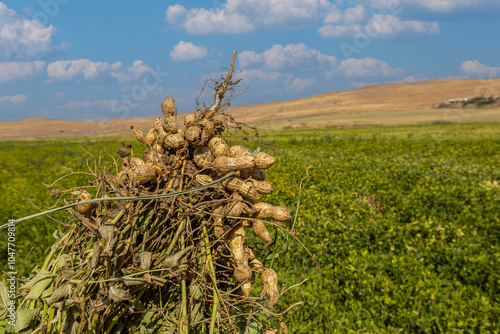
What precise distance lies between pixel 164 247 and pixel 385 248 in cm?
522

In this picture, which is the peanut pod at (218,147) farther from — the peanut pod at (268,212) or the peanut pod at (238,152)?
the peanut pod at (268,212)

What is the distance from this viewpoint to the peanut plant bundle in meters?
1.05

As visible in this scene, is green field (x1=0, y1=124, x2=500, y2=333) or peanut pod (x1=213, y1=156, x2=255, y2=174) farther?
green field (x1=0, y1=124, x2=500, y2=333)

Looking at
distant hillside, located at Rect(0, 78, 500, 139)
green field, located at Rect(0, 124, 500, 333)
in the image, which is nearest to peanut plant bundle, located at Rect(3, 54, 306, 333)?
green field, located at Rect(0, 124, 500, 333)

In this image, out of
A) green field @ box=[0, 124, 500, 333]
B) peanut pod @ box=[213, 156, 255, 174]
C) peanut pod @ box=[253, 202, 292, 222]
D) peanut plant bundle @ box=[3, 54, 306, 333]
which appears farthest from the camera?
green field @ box=[0, 124, 500, 333]

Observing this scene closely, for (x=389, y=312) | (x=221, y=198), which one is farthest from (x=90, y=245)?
(x=389, y=312)

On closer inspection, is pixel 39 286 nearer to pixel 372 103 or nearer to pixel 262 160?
pixel 262 160

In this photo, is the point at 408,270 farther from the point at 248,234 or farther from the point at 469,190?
the point at 469,190

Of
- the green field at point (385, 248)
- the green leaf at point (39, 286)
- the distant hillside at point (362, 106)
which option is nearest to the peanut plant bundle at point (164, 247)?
the green leaf at point (39, 286)

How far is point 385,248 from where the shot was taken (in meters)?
5.60

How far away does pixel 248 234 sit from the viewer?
569 cm

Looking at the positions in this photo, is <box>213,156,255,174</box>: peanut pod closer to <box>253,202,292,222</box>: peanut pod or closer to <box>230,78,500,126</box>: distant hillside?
<box>253,202,292,222</box>: peanut pod

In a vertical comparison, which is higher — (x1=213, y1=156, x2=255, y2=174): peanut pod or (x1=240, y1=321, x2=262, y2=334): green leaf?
(x1=213, y1=156, x2=255, y2=174): peanut pod

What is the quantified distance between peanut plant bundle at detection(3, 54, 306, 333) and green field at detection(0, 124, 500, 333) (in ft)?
0.98
